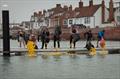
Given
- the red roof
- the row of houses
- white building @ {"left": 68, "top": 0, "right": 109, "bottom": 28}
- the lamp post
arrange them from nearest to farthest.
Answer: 1. the lamp post
2. the row of houses
3. white building @ {"left": 68, "top": 0, "right": 109, "bottom": 28}
4. the red roof

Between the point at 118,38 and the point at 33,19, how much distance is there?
8118 cm

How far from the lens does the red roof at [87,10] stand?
4604 inches

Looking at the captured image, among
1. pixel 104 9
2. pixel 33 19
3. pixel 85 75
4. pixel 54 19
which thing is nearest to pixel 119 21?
pixel 104 9

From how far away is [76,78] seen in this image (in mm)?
14758

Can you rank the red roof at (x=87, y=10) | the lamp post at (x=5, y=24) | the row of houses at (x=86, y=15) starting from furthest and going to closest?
the red roof at (x=87, y=10) < the row of houses at (x=86, y=15) < the lamp post at (x=5, y=24)

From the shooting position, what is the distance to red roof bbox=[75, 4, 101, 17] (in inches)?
4604

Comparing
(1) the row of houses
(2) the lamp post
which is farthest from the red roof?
(2) the lamp post

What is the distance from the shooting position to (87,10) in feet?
400

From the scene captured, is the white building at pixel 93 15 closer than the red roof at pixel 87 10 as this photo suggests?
Yes

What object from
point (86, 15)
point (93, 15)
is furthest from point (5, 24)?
point (86, 15)

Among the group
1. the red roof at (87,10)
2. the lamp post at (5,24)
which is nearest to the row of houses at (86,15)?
the red roof at (87,10)

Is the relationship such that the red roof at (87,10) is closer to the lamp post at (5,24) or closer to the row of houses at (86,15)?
the row of houses at (86,15)

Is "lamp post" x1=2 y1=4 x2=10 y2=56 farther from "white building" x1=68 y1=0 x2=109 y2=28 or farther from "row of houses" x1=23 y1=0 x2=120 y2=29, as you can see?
"white building" x1=68 y1=0 x2=109 y2=28

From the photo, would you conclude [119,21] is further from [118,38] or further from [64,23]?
[64,23]
